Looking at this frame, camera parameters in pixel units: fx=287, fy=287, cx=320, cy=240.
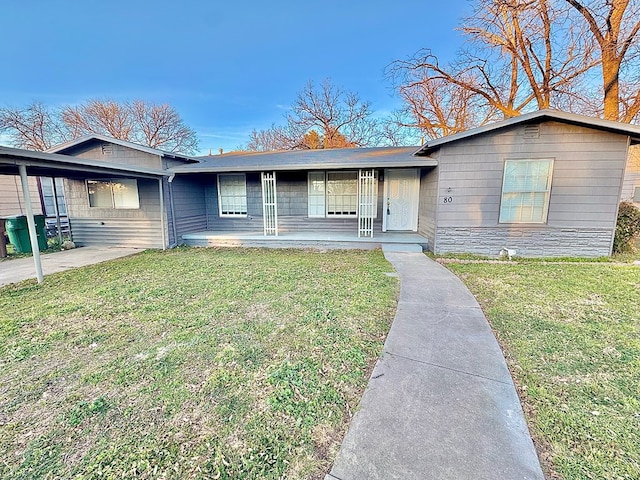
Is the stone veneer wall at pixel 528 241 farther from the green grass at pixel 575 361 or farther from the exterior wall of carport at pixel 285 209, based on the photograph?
the exterior wall of carport at pixel 285 209

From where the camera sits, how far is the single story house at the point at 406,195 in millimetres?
6320

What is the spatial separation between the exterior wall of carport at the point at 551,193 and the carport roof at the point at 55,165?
7.59 meters

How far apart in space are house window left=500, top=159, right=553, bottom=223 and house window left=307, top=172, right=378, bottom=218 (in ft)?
12.0

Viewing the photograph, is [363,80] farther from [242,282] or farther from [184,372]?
[184,372]

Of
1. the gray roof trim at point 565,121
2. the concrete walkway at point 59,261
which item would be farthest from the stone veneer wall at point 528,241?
the concrete walkway at point 59,261

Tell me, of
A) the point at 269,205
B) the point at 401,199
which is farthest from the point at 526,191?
the point at 269,205

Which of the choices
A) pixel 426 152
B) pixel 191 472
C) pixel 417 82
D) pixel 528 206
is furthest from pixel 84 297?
pixel 417 82

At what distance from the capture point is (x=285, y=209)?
9.77 metres

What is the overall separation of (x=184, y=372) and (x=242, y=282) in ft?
8.74

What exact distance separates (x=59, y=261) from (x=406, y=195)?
31.5ft

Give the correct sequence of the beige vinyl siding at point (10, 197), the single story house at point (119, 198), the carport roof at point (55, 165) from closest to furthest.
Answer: the carport roof at point (55, 165) < the single story house at point (119, 198) < the beige vinyl siding at point (10, 197)

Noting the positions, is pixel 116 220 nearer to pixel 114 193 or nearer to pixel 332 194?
pixel 114 193

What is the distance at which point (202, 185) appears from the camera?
10.0m

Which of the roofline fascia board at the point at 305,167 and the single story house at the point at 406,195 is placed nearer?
the single story house at the point at 406,195
